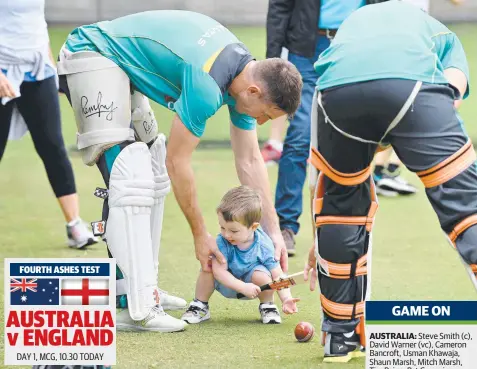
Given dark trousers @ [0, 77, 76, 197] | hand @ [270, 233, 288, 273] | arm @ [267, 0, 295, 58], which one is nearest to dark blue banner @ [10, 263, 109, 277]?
hand @ [270, 233, 288, 273]

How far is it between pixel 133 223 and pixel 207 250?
0.38m

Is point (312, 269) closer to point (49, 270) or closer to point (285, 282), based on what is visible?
point (285, 282)

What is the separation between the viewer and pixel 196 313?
5.29 meters

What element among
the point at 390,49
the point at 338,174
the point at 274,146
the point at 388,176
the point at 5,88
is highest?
the point at 390,49

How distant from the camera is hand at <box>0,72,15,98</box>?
21.1 feet

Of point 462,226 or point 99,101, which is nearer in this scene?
point 462,226

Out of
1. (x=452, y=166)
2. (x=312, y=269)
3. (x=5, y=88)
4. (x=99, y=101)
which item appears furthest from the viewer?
(x=5, y=88)

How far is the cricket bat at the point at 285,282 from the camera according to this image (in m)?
4.98

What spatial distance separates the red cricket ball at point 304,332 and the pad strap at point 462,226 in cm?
92

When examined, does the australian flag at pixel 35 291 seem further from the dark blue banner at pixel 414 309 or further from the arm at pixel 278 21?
the arm at pixel 278 21

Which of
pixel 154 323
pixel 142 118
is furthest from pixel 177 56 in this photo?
pixel 154 323

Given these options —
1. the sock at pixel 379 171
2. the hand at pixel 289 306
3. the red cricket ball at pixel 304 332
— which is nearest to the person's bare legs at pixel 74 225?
the hand at pixel 289 306

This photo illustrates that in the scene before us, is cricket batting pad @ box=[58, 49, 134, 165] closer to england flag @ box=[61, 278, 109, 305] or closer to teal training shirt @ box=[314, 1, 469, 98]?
teal training shirt @ box=[314, 1, 469, 98]

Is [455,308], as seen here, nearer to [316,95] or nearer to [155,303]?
[316,95]
